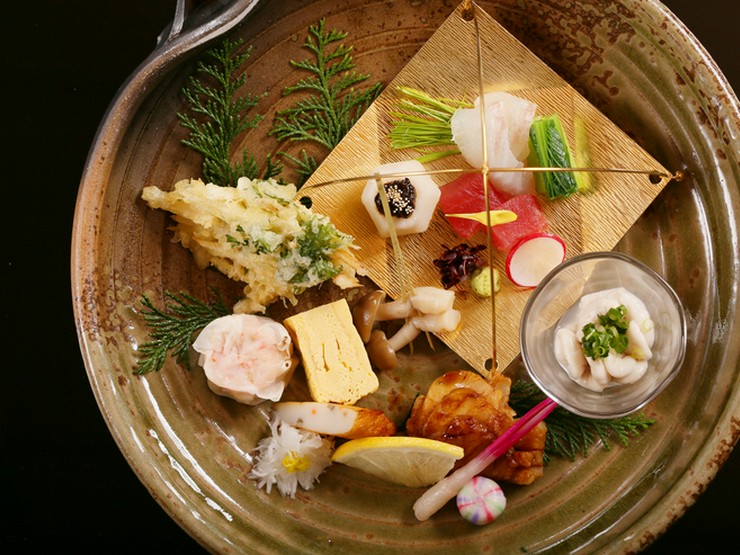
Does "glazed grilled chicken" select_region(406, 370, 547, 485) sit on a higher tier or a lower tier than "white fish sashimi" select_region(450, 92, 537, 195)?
lower

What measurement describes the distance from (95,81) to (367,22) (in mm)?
1189

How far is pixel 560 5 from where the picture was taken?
8.71 feet

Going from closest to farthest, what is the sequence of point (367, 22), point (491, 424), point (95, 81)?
point (491, 424), point (367, 22), point (95, 81)

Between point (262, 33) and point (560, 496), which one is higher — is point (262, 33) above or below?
above

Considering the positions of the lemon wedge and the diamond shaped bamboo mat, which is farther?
the diamond shaped bamboo mat

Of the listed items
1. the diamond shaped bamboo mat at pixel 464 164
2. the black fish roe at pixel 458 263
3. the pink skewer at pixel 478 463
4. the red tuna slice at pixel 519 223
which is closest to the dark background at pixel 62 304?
the diamond shaped bamboo mat at pixel 464 164

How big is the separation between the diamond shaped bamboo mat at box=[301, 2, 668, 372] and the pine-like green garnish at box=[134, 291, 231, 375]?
0.62m

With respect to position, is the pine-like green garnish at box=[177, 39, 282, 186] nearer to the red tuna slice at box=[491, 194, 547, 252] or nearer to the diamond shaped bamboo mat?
the diamond shaped bamboo mat

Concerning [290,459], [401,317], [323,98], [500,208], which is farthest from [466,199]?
[290,459]

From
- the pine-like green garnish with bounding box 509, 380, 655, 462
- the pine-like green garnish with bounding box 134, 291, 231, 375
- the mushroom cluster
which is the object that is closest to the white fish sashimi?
the mushroom cluster

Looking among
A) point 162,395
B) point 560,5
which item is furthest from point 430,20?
point 162,395

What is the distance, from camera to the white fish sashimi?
104 inches

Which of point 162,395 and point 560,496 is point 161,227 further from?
point 560,496

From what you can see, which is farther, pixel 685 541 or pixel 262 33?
pixel 685 541
